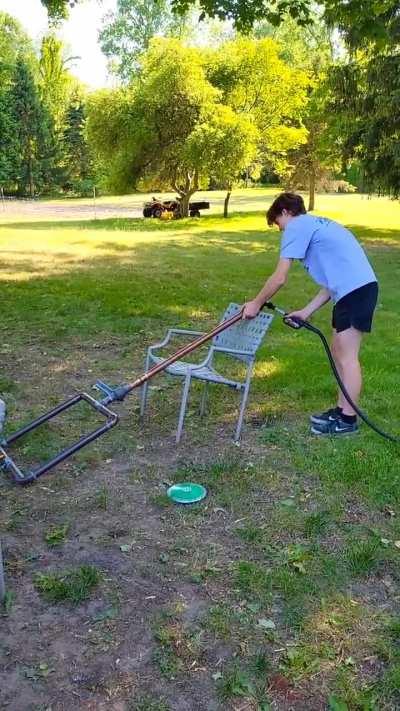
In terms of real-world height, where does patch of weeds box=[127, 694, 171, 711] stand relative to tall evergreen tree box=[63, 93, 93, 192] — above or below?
below

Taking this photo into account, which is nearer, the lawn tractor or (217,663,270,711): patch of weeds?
(217,663,270,711): patch of weeds

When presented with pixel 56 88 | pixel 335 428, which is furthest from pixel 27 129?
pixel 335 428

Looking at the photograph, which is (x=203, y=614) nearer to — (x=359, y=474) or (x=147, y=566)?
(x=147, y=566)

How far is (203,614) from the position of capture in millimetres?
2539

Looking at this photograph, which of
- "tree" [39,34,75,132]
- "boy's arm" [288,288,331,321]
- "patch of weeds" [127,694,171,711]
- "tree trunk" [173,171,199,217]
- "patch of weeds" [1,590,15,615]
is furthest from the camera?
"tree" [39,34,75,132]

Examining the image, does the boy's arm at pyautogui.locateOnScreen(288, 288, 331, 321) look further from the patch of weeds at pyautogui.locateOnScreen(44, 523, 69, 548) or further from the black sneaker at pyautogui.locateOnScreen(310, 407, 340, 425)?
the patch of weeds at pyautogui.locateOnScreen(44, 523, 69, 548)

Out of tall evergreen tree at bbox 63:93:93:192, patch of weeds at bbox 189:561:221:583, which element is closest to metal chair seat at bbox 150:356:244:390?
patch of weeds at bbox 189:561:221:583

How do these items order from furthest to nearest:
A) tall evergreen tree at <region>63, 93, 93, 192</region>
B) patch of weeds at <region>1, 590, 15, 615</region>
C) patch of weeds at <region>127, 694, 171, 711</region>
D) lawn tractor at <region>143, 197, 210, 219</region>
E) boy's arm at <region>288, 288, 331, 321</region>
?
tall evergreen tree at <region>63, 93, 93, 192</region>
lawn tractor at <region>143, 197, 210, 219</region>
boy's arm at <region>288, 288, 331, 321</region>
patch of weeds at <region>1, 590, 15, 615</region>
patch of weeds at <region>127, 694, 171, 711</region>

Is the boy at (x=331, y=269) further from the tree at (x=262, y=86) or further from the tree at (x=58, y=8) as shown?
the tree at (x=262, y=86)

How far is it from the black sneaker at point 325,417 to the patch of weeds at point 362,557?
4.55 feet

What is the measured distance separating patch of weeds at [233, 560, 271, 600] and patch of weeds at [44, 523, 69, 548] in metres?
0.87

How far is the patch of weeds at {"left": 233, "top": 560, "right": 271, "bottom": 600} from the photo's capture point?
2.68 meters

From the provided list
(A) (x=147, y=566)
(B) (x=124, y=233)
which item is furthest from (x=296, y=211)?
(B) (x=124, y=233)

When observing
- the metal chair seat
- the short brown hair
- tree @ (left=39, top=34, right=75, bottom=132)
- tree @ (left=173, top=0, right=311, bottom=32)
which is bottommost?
the metal chair seat
